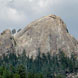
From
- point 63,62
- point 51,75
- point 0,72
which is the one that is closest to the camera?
point 0,72

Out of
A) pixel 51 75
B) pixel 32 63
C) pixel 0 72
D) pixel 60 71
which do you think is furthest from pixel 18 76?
pixel 32 63

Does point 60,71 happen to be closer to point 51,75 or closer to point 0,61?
point 51,75

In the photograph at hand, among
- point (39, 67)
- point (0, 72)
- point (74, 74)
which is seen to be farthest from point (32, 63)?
point (0, 72)

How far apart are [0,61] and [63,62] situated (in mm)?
42492

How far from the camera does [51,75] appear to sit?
167500mm

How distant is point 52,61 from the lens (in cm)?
19475

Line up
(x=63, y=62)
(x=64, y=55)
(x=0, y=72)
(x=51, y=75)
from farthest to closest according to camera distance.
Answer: (x=64, y=55)
(x=63, y=62)
(x=51, y=75)
(x=0, y=72)

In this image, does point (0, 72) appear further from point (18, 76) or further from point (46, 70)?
point (46, 70)

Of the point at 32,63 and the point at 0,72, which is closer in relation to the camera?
the point at 0,72

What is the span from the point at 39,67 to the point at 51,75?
24.5 m

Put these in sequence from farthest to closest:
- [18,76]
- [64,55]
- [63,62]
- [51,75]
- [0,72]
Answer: [64,55] < [63,62] < [51,75] < [0,72] < [18,76]

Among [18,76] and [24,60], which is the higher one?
[24,60]

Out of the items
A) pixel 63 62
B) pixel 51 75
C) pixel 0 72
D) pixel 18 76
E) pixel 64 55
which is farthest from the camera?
pixel 64 55

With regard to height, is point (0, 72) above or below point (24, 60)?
below
